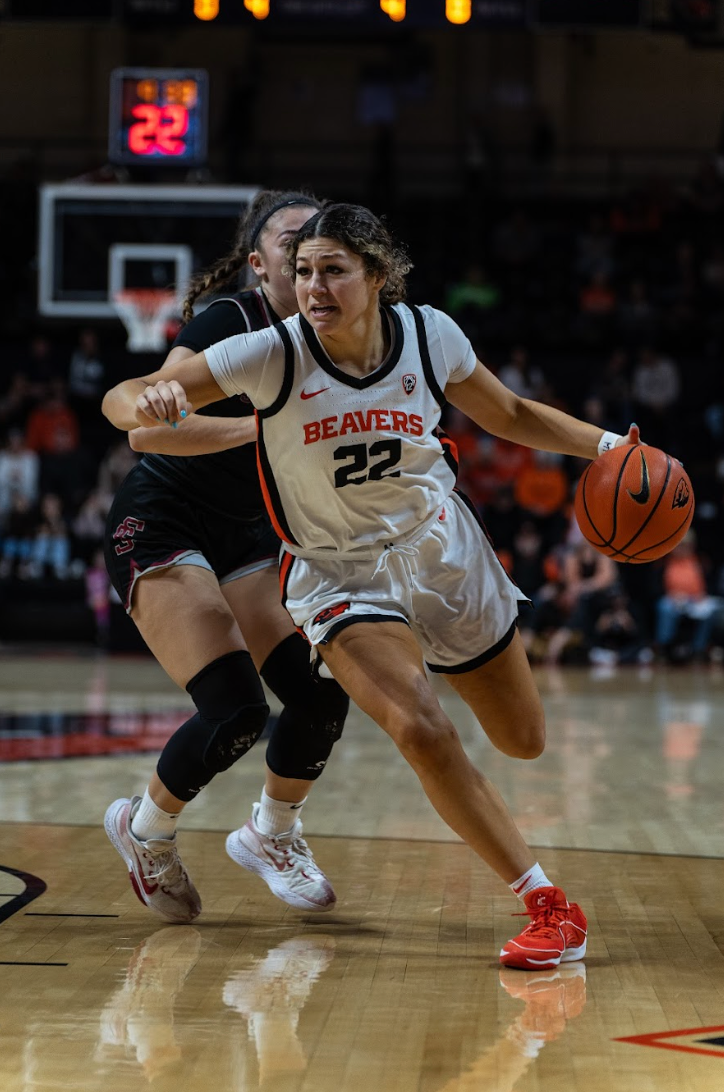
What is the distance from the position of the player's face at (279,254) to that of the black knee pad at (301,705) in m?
0.98

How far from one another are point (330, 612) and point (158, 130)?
9.88 m

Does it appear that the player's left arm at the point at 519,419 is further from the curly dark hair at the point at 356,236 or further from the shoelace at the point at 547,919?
the shoelace at the point at 547,919

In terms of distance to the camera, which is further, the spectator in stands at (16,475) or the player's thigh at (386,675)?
the spectator in stands at (16,475)

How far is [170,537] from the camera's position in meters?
4.25

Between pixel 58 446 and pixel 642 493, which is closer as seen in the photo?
pixel 642 493

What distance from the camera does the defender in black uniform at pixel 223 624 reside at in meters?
4.05

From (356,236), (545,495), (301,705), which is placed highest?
(356,236)

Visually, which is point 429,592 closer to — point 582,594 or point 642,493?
point 642,493

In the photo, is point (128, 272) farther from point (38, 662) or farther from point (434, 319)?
point (434, 319)

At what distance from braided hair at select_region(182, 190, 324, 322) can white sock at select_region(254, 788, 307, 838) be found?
4.90 feet

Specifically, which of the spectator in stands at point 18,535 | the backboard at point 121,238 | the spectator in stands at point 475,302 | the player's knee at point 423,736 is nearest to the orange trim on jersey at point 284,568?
the player's knee at point 423,736

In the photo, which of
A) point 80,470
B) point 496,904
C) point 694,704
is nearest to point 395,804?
point 496,904

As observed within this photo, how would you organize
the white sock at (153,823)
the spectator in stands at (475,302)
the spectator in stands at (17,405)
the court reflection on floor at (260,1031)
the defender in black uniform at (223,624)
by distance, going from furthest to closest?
the spectator in stands at (475,302)
the spectator in stands at (17,405)
the white sock at (153,823)
the defender in black uniform at (223,624)
the court reflection on floor at (260,1031)

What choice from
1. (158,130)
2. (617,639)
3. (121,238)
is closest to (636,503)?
(158,130)
